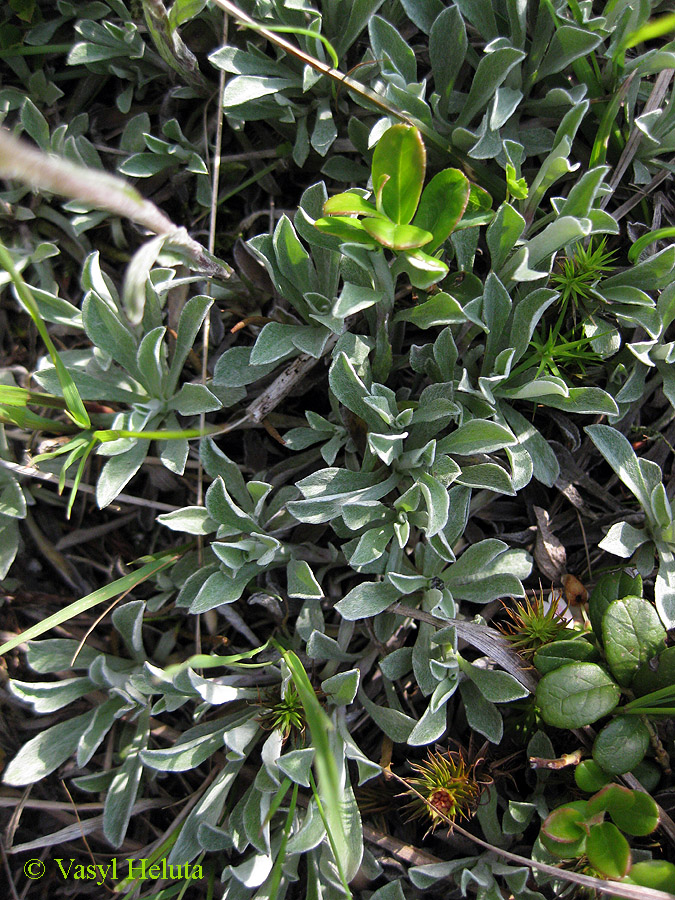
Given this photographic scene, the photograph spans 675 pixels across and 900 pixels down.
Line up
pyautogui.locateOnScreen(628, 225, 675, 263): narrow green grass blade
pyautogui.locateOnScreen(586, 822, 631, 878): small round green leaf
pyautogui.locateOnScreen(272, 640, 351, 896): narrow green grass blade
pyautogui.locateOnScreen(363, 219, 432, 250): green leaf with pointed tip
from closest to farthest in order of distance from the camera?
pyautogui.locateOnScreen(272, 640, 351, 896): narrow green grass blade, pyautogui.locateOnScreen(363, 219, 432, 250): green leaf with pointed tip, pyautogui.locateOnScreen(586, 822, 631, 878): small round green leaf, pyautogui.locateOnScreen(628, 225, 675, 263): narrow green grass blade

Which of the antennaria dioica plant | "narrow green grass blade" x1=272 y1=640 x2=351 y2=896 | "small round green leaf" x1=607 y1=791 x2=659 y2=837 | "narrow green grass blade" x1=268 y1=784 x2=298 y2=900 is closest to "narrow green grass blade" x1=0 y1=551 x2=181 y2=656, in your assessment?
the antennaria dioica plant

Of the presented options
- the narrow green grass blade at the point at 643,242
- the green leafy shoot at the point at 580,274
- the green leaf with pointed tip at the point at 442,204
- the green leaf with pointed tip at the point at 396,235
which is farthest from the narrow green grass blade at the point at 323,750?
the narrow green grass blade at the point at 643,242

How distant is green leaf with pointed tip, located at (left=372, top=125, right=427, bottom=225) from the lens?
147 centimetres

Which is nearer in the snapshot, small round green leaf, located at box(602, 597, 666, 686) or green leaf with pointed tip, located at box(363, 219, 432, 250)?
green leaf with pointed tip, located at box(363, 219, 432, 250)

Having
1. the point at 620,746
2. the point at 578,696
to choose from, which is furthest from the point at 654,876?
the point at 578,696

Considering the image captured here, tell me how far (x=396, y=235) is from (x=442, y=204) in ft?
0.74

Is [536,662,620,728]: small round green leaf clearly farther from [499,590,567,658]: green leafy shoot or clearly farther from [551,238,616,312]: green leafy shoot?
[551,238,616,312]: green leafy shoot

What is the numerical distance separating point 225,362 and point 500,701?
4.00ft

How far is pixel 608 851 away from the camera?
1580 millimetres

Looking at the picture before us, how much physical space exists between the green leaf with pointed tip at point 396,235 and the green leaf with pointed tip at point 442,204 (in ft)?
0.51

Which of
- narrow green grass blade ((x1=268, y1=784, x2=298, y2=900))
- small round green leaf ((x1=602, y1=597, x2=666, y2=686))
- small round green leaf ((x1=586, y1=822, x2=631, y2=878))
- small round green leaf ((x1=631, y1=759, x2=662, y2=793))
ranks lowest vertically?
narrow green grass blade ((x1=268, y1=784, x2=298, y2=900))

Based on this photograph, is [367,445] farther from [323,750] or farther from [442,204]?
[323,750]

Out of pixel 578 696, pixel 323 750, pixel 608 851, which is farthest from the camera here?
pixel 578 696

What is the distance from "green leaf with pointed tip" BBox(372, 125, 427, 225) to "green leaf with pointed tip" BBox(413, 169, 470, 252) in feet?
0.33
